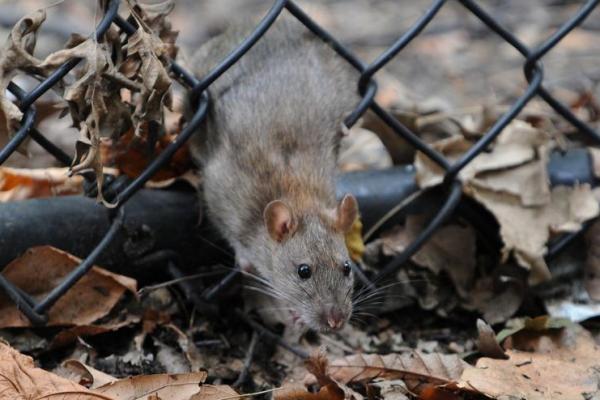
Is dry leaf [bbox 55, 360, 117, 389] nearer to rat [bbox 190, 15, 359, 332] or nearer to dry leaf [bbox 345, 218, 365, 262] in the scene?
rat [bbox 190, 15, 359, 332]

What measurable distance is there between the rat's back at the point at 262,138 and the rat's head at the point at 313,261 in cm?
18

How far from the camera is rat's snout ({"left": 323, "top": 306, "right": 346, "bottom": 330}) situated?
3.47 m

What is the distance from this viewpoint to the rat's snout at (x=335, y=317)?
347cm

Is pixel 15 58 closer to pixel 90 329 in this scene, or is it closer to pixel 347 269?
pixel 90 329

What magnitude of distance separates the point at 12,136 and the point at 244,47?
2.87ft

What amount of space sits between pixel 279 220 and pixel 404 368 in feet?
2.79

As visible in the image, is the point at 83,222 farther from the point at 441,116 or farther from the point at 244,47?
the point at 441,116

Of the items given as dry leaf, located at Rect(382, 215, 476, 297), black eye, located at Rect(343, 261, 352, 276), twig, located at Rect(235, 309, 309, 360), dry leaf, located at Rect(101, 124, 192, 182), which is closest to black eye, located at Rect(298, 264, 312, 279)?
black eye, located at Rect(343, 261, 352, 276)

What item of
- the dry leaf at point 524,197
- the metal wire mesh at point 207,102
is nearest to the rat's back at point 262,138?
the metal wire mesh at point 207,102

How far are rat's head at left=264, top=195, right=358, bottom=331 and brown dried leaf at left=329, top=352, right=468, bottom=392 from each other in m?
0.24

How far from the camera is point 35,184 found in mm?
3814

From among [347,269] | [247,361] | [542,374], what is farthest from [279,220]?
[542,374]

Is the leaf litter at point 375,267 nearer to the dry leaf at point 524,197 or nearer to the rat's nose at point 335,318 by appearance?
the dry leaf at point 524,197

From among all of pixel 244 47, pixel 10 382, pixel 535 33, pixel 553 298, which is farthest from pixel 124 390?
pixel 535 33
